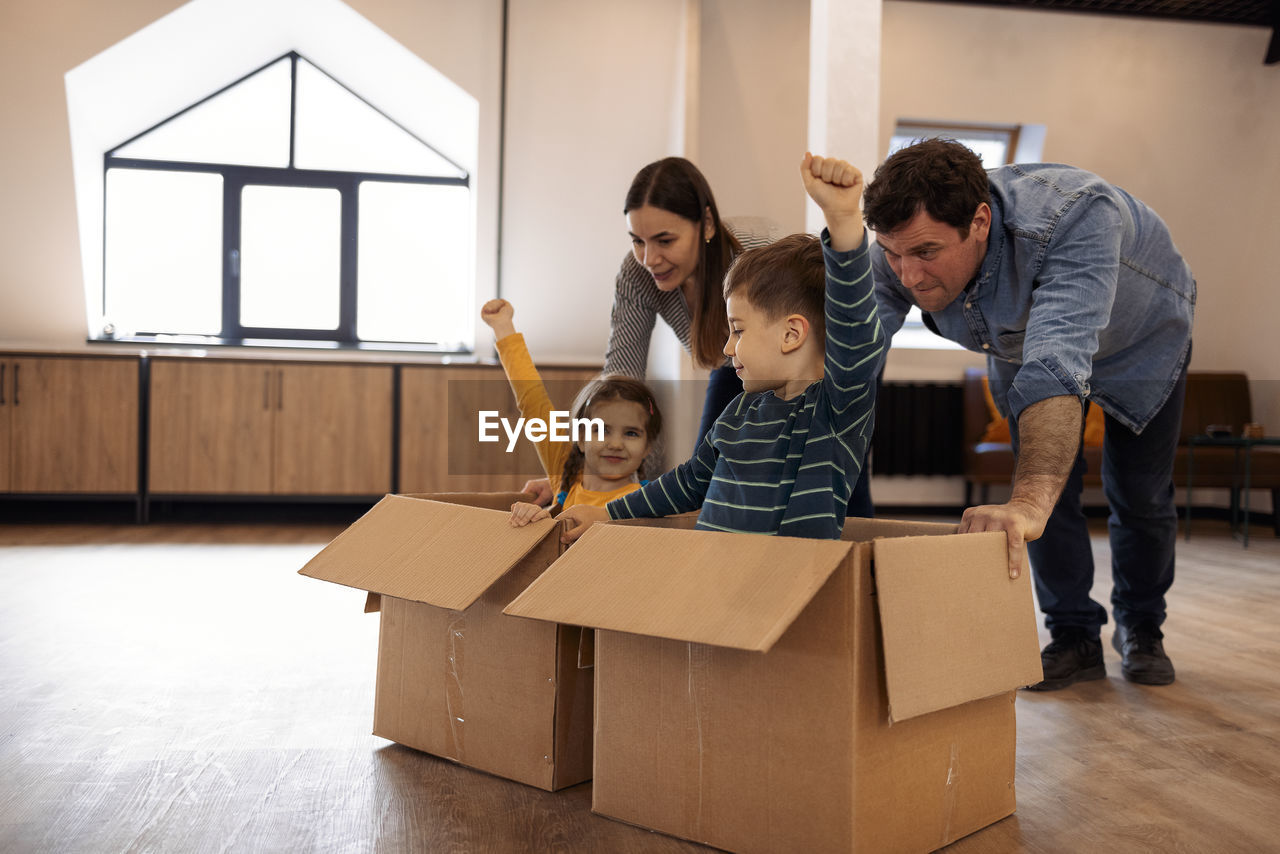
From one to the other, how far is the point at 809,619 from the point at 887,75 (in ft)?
15.8

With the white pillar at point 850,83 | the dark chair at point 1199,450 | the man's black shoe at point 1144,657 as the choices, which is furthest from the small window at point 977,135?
the man's black shoe at point 1144,657


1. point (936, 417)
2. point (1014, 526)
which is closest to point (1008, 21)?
point (936, 417)

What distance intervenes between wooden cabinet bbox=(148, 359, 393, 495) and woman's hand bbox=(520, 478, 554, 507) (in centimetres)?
313

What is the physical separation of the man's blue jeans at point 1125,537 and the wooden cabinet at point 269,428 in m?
3.40

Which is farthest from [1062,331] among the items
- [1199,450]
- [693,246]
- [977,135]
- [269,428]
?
[977,135]

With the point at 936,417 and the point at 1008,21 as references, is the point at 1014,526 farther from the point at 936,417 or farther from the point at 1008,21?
the point at 1008,21

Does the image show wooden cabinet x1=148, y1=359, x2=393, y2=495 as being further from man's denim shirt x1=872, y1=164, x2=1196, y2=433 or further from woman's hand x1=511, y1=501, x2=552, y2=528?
woman's hand x1=511, y1=501, x2=552, y2=528

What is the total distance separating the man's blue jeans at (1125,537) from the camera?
196 cm

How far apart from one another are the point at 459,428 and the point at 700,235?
3215mm

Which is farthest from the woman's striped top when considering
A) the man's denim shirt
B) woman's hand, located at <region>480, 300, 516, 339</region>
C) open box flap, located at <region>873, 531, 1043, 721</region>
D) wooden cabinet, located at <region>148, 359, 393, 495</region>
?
wooden cabinet, located at <region>148, 359, 393, 495</region>

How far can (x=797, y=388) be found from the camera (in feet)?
4.18

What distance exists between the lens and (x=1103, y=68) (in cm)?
548

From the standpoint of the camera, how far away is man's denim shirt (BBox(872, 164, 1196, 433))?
1.39 metres

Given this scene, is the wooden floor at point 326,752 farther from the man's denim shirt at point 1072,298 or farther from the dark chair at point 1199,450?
the dark chair at point 1199,450
